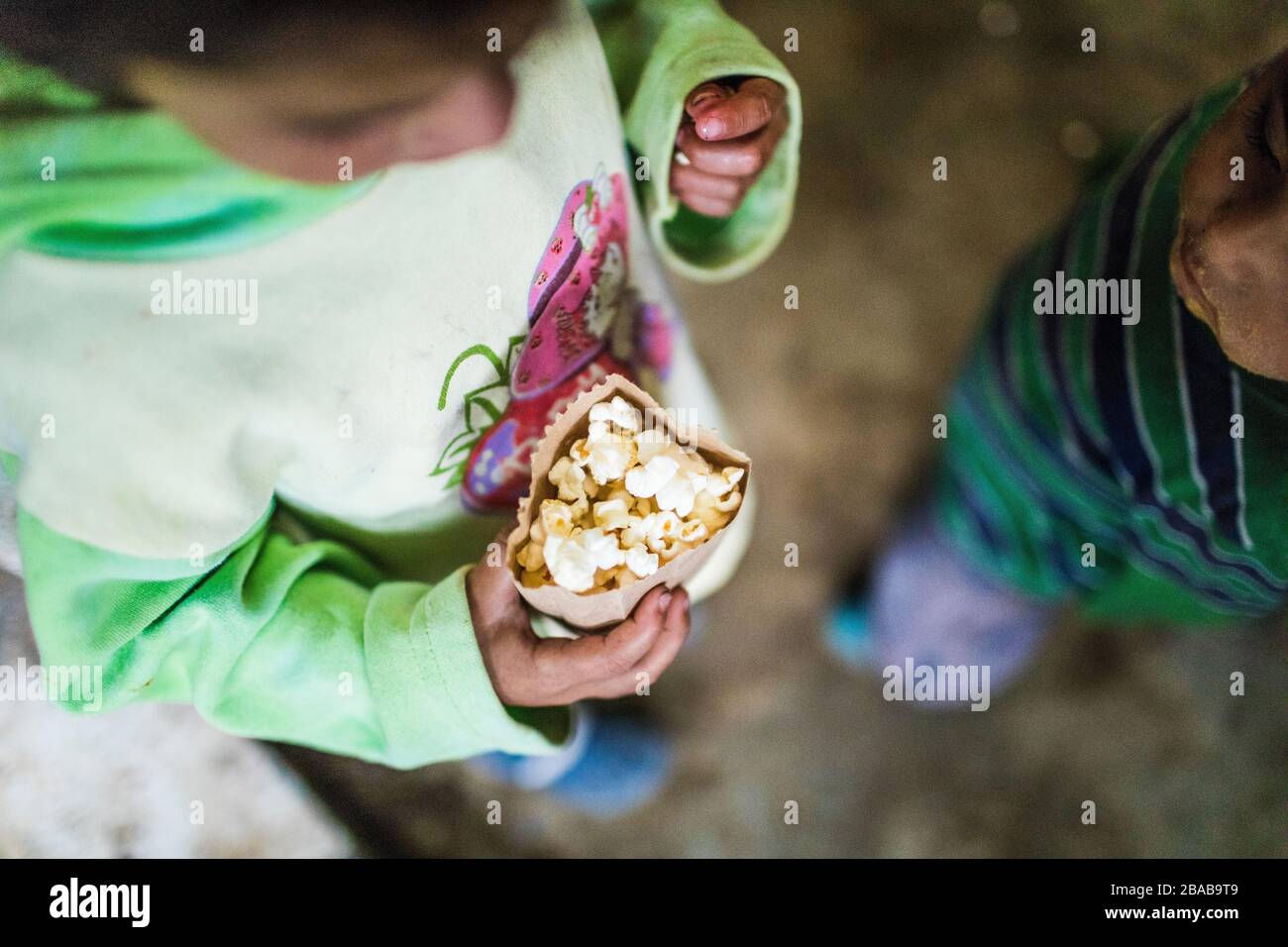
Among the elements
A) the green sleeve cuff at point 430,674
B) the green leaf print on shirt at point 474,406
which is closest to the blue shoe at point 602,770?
the green sleeve cuff at point 430,674

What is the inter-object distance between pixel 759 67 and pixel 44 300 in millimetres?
401

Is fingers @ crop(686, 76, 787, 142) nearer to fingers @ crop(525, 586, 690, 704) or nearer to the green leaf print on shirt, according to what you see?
the green leaf print on shirt

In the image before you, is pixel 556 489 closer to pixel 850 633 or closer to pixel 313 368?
pixel 313 368

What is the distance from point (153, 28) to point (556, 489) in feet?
0.95

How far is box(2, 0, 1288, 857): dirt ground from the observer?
1011 mm

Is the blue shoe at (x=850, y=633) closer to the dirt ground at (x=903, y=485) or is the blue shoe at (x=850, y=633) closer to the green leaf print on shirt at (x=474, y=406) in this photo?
the dirt ground at (x=903, y=485)

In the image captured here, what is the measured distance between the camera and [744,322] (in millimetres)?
1144

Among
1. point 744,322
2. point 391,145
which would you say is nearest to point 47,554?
point 391,145

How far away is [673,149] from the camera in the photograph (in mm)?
558

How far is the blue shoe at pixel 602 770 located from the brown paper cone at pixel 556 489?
45cm

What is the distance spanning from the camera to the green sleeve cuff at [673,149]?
53 centimetres

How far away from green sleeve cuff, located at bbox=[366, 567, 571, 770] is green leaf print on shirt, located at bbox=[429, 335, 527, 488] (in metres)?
0.07
